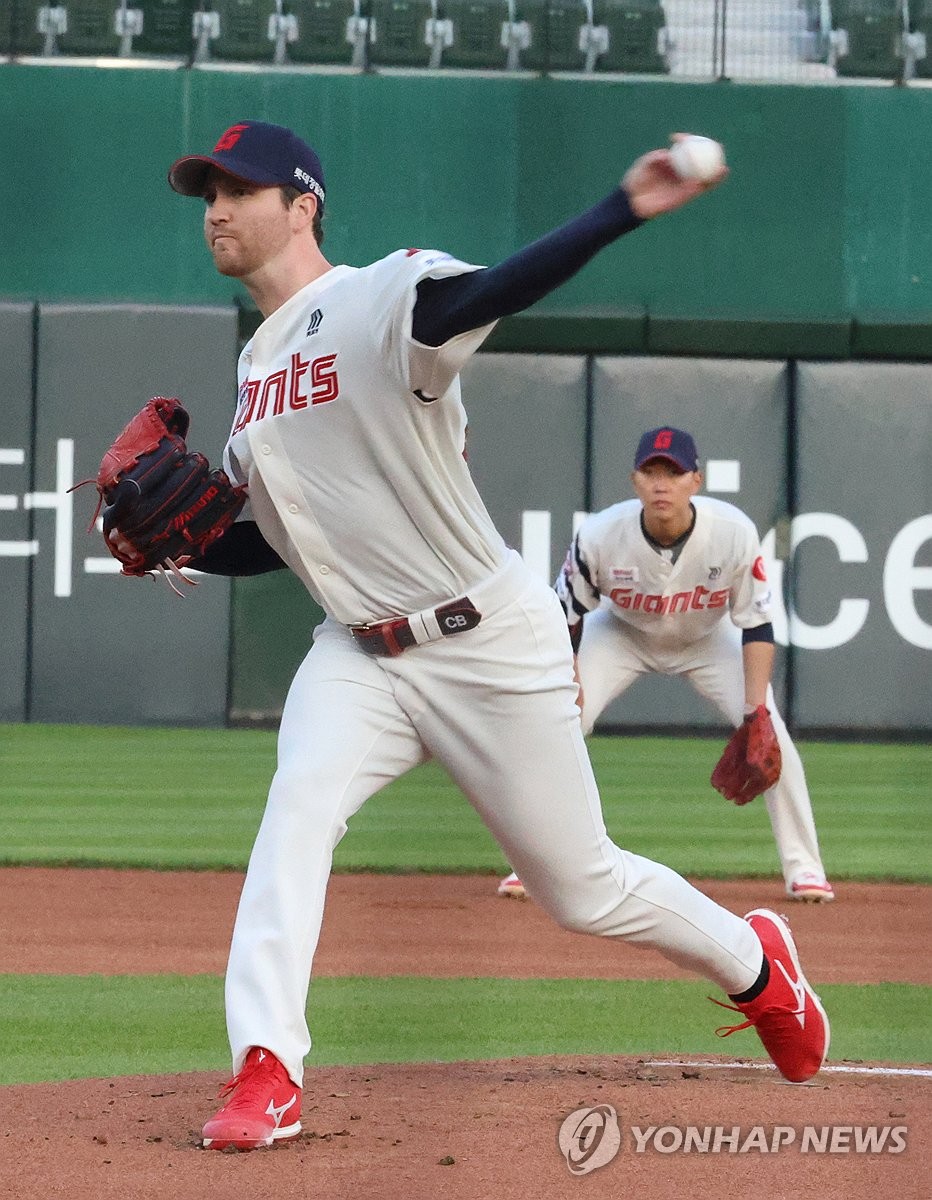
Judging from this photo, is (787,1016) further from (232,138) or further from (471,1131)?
(232,138)

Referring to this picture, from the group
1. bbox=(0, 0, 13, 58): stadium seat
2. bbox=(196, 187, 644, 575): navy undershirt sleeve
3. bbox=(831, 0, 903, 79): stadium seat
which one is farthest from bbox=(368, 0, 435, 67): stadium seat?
bbox=(196, 187, 644, 575): navy undershirt sleeve

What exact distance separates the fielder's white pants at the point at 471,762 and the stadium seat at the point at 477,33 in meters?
11.9

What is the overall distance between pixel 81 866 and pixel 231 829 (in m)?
1.15

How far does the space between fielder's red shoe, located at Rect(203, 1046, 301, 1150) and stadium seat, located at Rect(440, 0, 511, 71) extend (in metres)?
Result: 12.5

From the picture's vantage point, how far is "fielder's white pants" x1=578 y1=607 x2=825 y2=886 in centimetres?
614

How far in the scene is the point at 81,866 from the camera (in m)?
7.01

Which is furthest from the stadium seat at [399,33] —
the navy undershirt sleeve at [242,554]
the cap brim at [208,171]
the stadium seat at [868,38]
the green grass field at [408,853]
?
the cap brim at [208,171]

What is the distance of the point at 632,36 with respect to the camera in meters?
14.8

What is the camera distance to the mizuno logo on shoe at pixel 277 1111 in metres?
2.99

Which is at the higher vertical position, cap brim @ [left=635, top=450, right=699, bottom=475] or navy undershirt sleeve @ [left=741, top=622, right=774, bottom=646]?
cap brim @ [left=635, top=450, right=699, bottom=475]

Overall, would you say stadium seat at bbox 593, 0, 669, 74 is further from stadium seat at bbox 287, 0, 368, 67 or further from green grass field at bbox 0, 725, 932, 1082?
green grass field at bbox 0, 725, 932, 1082

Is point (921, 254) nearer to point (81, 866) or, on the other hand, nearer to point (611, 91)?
point (611, 91)

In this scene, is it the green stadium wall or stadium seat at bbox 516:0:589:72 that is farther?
stadium seat at bbox 516:0:589:72

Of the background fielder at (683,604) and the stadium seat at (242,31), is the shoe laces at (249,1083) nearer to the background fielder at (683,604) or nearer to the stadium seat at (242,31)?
the background fielder at (683,604)
